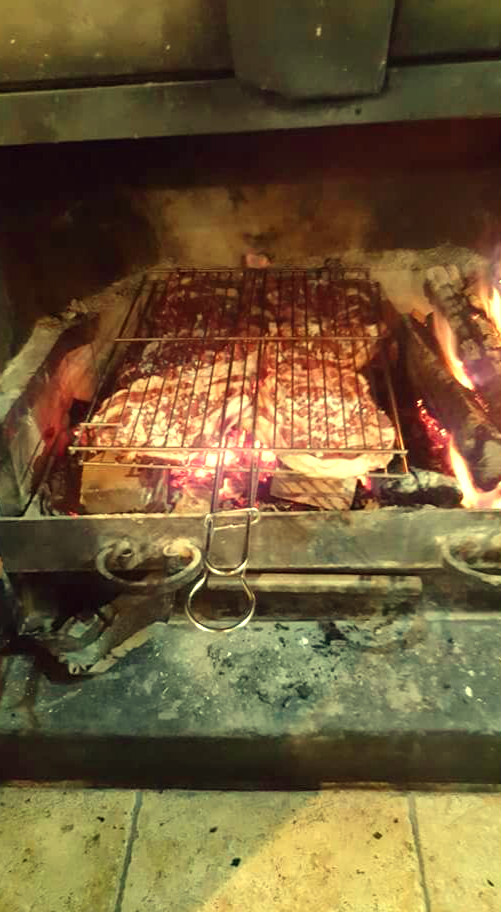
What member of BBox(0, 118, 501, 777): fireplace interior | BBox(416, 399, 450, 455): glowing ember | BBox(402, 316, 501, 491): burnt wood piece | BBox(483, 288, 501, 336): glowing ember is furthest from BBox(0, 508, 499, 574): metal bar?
BBox(483, 288, 501, 336): glowing ember

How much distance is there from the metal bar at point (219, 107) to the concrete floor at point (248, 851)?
3.98ft

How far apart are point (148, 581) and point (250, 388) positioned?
0.50m

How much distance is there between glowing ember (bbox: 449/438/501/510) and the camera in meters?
1.32

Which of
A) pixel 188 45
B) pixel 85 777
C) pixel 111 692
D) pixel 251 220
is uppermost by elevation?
pixel 251 220

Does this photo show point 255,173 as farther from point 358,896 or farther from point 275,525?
point 358,896

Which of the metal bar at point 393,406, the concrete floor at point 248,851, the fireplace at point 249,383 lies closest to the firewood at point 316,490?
→ the fireplace at point 249,383

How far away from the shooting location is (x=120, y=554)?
1.30 metres

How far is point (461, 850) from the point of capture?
1212 mm

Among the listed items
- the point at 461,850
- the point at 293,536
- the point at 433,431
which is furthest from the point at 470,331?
the point at 461,850

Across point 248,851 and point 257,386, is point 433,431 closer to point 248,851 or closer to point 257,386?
point 257,386

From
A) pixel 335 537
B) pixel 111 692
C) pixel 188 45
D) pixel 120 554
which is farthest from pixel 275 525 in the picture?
pixel 188 45

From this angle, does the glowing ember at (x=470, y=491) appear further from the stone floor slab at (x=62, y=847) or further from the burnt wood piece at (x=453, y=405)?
the stone floor slab at (x=62, y=847)

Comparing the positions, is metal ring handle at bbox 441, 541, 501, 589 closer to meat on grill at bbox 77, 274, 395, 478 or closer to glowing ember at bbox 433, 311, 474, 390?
meat on grill at bbox 77, 274, 395, 478

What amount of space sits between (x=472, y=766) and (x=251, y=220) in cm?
139
